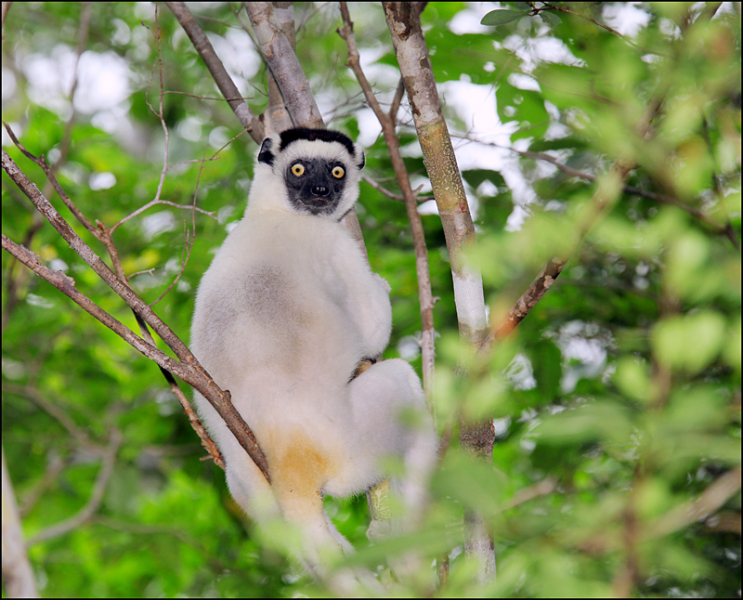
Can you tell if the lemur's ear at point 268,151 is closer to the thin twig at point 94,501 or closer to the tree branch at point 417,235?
the tree branch at point 417,235

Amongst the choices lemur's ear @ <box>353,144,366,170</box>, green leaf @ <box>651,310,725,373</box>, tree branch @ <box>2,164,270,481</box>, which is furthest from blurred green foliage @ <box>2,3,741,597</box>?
tree branch @ <box>2,164,270,481</box>

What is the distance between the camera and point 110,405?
5.62 metres

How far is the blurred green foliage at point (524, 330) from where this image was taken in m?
1.16

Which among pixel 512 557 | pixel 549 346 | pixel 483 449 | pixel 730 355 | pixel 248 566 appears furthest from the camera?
pixel 248 566

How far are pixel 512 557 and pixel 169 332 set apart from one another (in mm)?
1509

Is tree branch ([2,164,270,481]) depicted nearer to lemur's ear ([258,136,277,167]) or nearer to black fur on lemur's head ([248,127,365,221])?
black fur on lemur's head ([248,127,365,221])

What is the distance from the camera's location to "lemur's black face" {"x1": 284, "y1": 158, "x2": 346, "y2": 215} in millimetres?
3566

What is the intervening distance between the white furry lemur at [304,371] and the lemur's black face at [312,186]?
42 cm

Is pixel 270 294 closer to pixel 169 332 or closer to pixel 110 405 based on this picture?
pixel 169 332

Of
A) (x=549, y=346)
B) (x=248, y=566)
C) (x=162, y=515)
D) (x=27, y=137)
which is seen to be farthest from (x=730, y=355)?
(x=162, y=515)

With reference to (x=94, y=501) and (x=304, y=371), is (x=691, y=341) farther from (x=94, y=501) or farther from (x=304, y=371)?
(x=94, y=501)

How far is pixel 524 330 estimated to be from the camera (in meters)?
3.63

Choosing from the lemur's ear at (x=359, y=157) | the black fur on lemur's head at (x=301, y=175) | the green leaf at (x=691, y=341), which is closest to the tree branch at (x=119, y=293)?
the black fur on lemur's head at (x=301, y=175)

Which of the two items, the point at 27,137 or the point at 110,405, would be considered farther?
the point at 110,405
